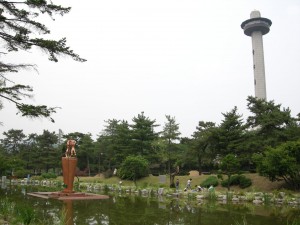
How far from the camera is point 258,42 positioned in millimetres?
76188

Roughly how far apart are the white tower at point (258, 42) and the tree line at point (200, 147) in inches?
1166

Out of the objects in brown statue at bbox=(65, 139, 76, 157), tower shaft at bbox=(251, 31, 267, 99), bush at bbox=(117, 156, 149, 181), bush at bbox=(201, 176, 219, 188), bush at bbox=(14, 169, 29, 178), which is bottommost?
bush at bbox=(201, 176, 219, 188)

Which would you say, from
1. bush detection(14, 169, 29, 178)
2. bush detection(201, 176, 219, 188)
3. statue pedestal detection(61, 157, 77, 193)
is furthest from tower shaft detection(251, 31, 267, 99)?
statue pedestal detection(61, 157, 77, 193)

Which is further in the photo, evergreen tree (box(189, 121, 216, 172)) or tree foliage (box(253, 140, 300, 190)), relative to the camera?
evergreen tree (box(189, 121, 216, 172))

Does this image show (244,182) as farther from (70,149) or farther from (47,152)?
(47,152)

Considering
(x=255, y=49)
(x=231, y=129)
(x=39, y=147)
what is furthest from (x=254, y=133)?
(x=255, y=49)

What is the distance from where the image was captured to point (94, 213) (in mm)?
13867

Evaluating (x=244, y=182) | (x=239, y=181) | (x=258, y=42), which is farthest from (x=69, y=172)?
(x=258, y=42)

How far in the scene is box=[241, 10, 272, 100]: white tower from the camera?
72.5 meters

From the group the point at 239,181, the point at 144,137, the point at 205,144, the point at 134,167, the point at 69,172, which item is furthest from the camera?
the point at 144,137

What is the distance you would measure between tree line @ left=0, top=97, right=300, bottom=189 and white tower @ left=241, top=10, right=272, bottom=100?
29.6m

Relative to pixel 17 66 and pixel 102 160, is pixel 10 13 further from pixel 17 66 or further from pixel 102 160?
pixel 102 160

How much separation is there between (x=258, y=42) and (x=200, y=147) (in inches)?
1982

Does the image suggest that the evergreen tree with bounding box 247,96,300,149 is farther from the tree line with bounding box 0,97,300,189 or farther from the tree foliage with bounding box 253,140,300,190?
the tree foliage with bounding box 253,140,300,190
